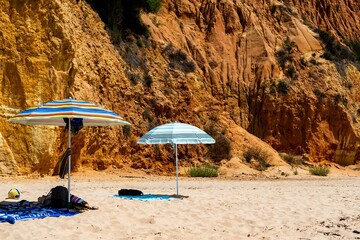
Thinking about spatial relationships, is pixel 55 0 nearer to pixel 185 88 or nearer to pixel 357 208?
pixel 185 88

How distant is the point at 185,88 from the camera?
2719 centimetres

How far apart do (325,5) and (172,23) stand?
17754mm

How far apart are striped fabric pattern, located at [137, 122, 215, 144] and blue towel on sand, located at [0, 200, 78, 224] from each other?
11.4 ft

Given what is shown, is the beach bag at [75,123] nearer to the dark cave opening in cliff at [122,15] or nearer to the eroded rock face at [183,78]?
the eroded rock face at [183,78]

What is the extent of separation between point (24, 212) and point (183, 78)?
62.4ft

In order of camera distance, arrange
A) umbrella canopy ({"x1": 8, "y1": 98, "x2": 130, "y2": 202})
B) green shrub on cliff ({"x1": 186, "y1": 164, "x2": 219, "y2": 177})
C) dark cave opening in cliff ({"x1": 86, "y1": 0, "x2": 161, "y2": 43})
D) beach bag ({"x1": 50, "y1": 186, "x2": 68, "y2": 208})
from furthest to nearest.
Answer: dark cave opening in cliff ({"x1": 86, "y1": 0, "x2": 161, "y2": 43})
green shrub on cliff ({"x1": 186, "y1": 164, "x2": 219, "y2": 177})
beach bag ({"x1": 50, "y1": 186, "x2": 68, "y2": 208})
umbrella canopy ({"x1": 8, "y1": 98, "x2": 130, "y2": 202})

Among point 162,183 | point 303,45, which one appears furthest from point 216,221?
point 303,45

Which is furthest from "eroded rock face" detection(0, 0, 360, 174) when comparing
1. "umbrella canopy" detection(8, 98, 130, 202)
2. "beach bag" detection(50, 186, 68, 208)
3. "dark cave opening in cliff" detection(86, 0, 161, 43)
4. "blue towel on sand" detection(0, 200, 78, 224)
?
"umbrella canopy" detection(8, 98, 130, 202)

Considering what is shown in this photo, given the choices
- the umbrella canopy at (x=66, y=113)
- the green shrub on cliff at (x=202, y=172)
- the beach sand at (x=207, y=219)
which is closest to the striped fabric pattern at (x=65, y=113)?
the umbrella canopy at (x=66, y=113)

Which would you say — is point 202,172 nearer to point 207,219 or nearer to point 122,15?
point 122,15

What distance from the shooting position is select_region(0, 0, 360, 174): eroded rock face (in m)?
18.0

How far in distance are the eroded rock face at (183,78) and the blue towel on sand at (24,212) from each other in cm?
682

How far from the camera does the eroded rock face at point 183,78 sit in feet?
59.1

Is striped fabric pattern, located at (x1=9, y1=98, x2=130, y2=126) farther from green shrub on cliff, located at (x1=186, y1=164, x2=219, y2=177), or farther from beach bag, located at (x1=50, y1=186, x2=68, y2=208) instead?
green shrub on cliff, located at (x1=186, y1=164, x2=219, y2=177)
